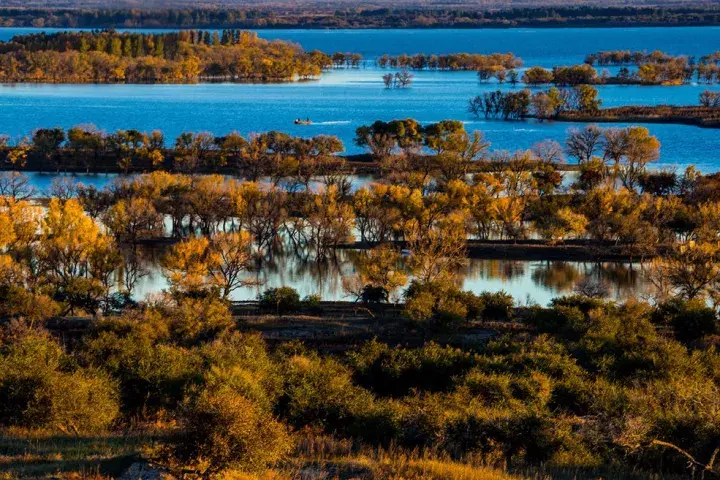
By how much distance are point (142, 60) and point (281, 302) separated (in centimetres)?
11282

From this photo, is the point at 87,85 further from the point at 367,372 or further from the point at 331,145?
the point at 367,372

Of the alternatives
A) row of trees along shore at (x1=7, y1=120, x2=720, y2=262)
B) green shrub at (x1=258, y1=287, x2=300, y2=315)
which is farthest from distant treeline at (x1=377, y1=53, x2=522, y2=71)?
green shrub at (x1=258, y1=287, x2=300, y2=315)

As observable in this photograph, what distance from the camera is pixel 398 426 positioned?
16.9m

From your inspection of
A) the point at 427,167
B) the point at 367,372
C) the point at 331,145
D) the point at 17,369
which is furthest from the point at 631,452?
the point at 331,145

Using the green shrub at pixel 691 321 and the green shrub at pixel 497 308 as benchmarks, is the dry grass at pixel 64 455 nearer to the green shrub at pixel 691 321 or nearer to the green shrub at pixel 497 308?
the green shrub at pixel 497 308

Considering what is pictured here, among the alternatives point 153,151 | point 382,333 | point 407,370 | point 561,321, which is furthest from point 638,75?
point 407,370

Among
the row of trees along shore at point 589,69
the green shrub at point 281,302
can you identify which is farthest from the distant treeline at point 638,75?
the green shrub at point 281,302

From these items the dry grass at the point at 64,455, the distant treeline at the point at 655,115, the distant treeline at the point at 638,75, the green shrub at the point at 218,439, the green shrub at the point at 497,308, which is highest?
the distant treeline at the point at 638,75

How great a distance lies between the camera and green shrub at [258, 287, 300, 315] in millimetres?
31578

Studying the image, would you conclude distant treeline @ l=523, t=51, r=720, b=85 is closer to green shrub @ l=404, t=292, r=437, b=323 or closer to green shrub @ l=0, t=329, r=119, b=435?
green shrub @ l=404, t=292, r=437, b=323

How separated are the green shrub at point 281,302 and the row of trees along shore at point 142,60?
10811 cm

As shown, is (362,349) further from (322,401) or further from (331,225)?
(331,225)

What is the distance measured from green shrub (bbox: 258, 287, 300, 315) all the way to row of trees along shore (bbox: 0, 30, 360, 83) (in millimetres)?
108107

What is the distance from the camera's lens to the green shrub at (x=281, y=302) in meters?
31.6
